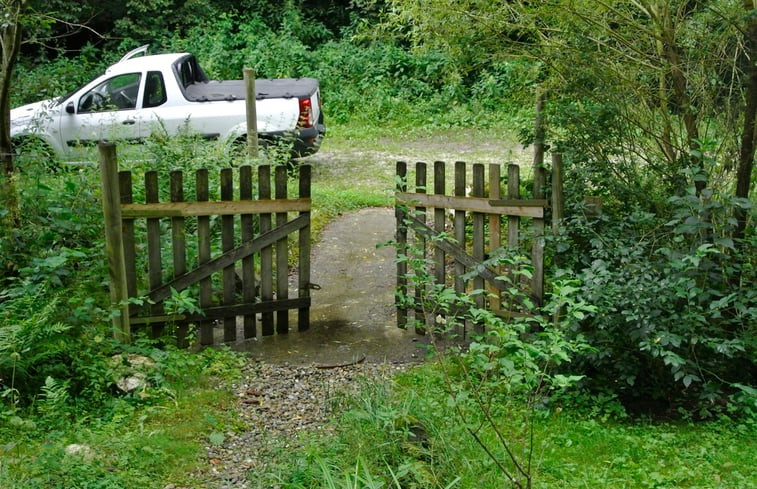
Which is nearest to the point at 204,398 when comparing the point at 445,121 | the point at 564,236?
the point at 564,236

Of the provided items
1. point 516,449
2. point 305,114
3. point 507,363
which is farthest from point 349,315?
point 305,114

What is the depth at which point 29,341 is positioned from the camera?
5.95 metres

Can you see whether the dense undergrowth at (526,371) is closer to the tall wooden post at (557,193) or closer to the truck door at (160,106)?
the tall wooden post at (557,193)

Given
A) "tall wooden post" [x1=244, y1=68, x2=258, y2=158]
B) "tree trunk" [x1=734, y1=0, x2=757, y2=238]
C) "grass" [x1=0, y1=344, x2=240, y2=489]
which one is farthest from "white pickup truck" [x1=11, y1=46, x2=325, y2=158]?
"tree trunk" [x1=734, y1=0, x2=757, y2=238]

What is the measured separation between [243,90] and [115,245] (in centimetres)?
Result: 788

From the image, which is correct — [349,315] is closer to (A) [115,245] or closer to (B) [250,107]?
(A) [115,245]

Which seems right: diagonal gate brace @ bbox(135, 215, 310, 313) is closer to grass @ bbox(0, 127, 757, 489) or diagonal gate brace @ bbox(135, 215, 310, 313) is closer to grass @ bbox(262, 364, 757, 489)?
grass @ bbox(0, 127, 757, 489)

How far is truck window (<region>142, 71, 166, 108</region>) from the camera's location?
13859 millimetres

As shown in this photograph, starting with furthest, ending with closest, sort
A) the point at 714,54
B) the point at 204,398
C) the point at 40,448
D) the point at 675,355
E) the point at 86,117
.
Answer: the point at 86,117 < the point at 714,54 < the point at 204,398 < the point at 675,355 < the point at 40,448

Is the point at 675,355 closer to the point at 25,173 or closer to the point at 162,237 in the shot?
the point at 162,237

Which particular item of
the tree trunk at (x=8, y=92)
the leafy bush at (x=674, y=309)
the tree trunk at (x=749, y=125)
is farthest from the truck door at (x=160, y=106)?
the tree trunk at (x=749, y=125)

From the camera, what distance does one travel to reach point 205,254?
752 cm

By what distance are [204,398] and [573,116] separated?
3.54 metres

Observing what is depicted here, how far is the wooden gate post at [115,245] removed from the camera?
6.82 m
